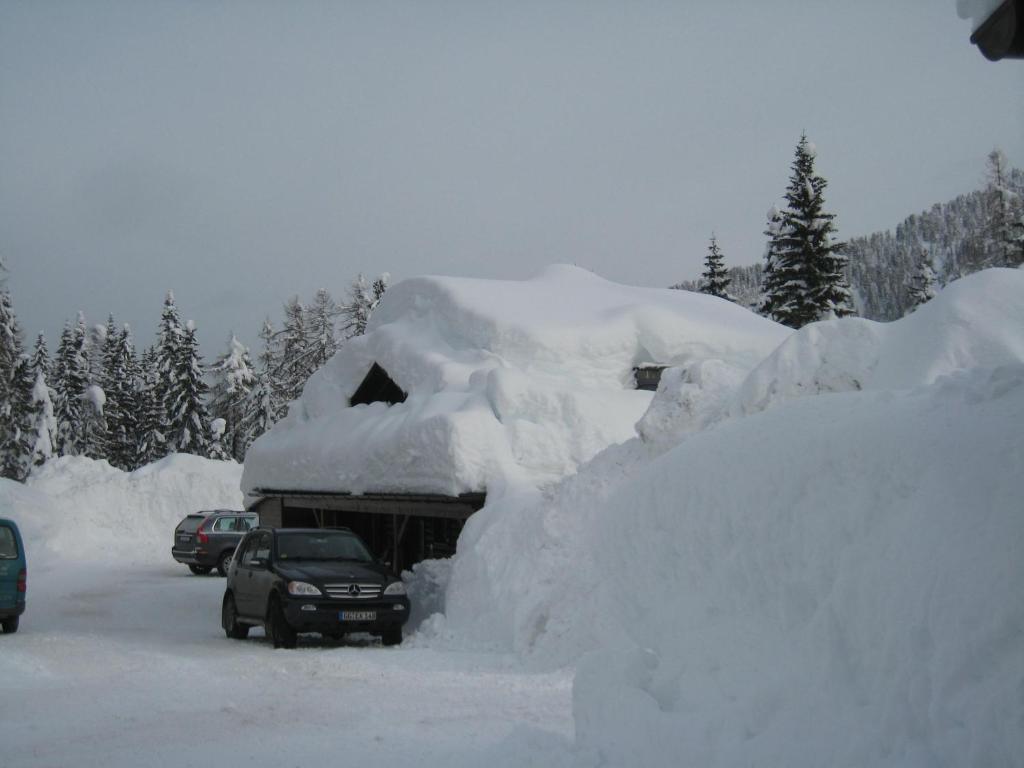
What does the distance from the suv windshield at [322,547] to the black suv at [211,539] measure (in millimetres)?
13568

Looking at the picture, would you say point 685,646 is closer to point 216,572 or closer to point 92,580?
point 92,580

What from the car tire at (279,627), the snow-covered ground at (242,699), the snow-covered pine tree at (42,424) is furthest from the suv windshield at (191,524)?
the snow-covered pine tree at (42,424)

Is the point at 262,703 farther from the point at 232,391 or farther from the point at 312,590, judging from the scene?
the point at 232,391

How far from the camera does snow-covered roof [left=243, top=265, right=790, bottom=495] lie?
640 inches

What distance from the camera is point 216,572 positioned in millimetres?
30672

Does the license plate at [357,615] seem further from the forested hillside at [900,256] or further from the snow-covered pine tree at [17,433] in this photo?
the forested hillside at [900,256]

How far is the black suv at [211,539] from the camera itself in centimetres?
2820

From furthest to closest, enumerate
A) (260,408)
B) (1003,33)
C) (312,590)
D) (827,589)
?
(260,408)
(312,590)
(827,589)
(1003,33)

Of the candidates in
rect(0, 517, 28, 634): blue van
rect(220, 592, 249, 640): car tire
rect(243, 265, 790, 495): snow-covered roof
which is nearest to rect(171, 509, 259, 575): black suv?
rect(243, 265, 790, 495): snow-covered roof

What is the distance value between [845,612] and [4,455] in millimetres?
56233

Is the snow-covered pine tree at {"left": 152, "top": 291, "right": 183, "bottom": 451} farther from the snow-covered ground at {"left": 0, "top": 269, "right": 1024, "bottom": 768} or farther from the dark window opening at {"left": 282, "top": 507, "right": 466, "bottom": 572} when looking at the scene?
the snow-covered ground at {"left": 0, "top": 269, "right": 1024, "bottom": 768}

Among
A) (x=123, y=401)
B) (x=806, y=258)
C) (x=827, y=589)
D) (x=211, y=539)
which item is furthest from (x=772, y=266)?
(x=123, y=401)

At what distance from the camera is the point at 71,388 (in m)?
63.2

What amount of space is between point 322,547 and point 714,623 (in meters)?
9.20
